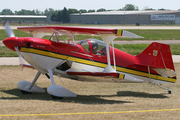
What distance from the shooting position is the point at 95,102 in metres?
8.12

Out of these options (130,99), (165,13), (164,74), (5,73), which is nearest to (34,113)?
(130,99)

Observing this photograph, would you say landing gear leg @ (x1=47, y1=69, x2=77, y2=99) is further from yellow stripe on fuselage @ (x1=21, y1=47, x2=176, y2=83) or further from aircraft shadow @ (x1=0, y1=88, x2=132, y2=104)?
yellow stripe on fuselage @ (x1=21, y1=47, x2=176, y2=83)

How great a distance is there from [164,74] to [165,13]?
294ft

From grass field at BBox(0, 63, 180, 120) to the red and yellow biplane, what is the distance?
585 millimetres

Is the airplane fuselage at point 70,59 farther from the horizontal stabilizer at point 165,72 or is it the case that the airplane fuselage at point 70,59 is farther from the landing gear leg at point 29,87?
the landing gear leg at point 29,87

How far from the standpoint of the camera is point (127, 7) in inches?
7466

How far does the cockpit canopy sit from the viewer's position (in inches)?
348

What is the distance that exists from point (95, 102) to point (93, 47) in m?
1.95

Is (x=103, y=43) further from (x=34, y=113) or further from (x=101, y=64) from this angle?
(x=34, y=113)

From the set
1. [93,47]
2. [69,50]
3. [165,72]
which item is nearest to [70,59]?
[69,50]

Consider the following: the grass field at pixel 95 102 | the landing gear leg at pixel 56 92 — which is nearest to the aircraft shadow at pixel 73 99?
the grass field at pixel 95 102

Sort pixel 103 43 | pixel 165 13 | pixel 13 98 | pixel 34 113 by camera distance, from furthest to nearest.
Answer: pixel 165 13, pixel 103 43, pixel 13 98, pixel 34 113

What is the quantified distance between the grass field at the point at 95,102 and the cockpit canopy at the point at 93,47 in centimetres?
147

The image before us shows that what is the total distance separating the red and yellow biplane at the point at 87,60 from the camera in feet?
26.5
